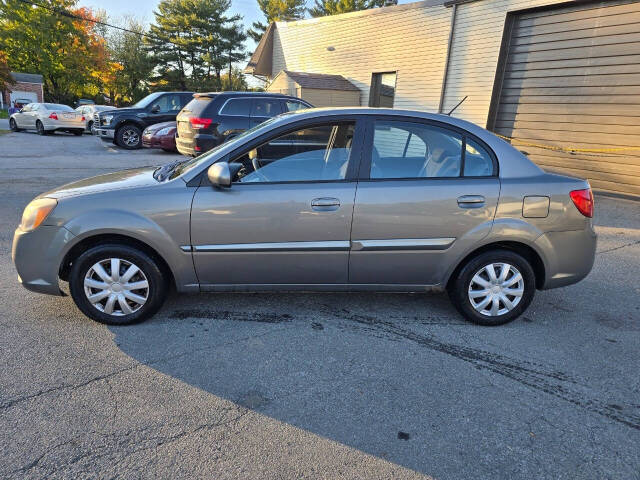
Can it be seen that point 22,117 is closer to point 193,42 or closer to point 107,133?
point 107,133

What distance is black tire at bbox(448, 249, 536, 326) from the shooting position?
3.36m

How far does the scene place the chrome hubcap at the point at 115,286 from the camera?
10.3 ft

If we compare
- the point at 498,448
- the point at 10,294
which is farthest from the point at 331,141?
the point at 10,294

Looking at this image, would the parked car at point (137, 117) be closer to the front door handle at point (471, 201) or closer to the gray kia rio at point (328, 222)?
the gray kia rio at point (328, 222)

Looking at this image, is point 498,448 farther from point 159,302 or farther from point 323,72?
point 323,72

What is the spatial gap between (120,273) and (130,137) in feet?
43.5

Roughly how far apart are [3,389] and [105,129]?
1413cm

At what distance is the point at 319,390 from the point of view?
8.59 ft

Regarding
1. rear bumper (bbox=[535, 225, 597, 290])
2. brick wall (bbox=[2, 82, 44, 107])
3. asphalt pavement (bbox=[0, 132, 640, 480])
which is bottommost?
asphalt pavement (bbox=[0, 132, 640, 480])

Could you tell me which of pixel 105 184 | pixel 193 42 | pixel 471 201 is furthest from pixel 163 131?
pixel 193 42

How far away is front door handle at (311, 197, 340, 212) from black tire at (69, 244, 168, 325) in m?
1.26

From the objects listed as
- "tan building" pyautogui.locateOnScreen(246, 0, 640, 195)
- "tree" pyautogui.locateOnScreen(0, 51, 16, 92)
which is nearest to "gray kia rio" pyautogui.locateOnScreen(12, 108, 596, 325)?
"tan building" pyautogui.locateOnScreen(246, 0, 640, 195)

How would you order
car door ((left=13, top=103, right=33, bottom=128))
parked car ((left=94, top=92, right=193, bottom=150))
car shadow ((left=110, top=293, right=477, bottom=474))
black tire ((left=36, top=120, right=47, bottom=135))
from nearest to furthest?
car shadow ((left=110, top=293, right=477, bottom=474)), parked car ((left=94, top=92, right=193, bottom=150)), black tire ((left=36, top=120, right=47, bottom=135)), car door ((left=13, top=103, right=33, bottom=128))

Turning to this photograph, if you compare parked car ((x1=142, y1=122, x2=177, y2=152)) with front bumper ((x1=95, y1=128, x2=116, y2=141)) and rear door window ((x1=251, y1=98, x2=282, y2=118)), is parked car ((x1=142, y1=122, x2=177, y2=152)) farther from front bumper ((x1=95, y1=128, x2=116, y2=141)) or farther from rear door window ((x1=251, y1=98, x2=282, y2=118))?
rear door window ((x1=251, y1=98, x2=282, y2=118))
